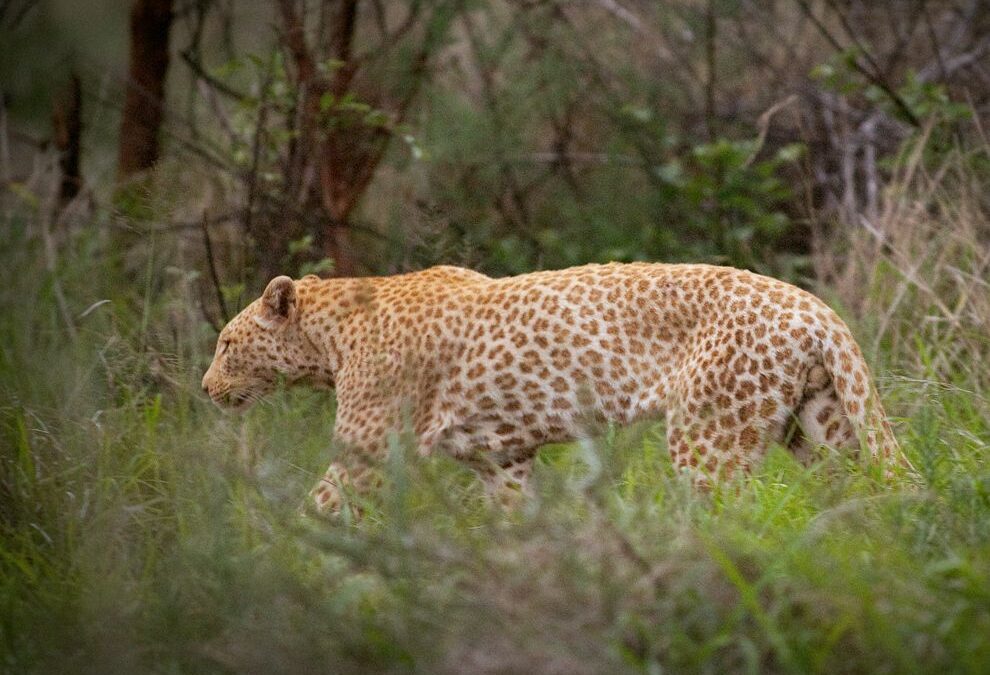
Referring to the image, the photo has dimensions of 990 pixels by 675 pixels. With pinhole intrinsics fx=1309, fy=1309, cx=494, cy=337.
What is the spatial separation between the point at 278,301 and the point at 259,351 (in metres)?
0.22

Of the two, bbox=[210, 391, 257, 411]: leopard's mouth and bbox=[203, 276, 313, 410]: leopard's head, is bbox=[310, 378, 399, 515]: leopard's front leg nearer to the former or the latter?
bbox=[203, 276, 313, 410]: leopard's head

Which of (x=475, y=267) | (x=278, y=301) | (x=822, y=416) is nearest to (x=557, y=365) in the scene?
(x=822, y=416)

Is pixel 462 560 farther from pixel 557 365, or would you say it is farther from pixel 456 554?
pixel 557 365

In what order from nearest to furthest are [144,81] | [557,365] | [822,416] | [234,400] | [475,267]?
1. [822,416]
2. [557,365]
3. [234,400]
4. [475,267]
5. [144,81]

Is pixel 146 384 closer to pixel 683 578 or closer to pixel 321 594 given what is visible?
pixel 321 594

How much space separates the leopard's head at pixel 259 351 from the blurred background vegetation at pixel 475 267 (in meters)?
0.12

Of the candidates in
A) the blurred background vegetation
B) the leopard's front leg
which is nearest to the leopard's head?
the blurred background vegetation

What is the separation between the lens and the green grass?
2.82 meters

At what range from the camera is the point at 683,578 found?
115 inches

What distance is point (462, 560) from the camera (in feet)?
9.77

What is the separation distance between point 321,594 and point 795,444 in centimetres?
184

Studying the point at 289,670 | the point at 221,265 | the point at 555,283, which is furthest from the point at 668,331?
the point at 221,265

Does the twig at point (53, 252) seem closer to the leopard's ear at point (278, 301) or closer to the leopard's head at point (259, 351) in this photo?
the leopard's head at point (259, 351)

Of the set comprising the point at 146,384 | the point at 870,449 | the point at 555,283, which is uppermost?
the point at 555,283
